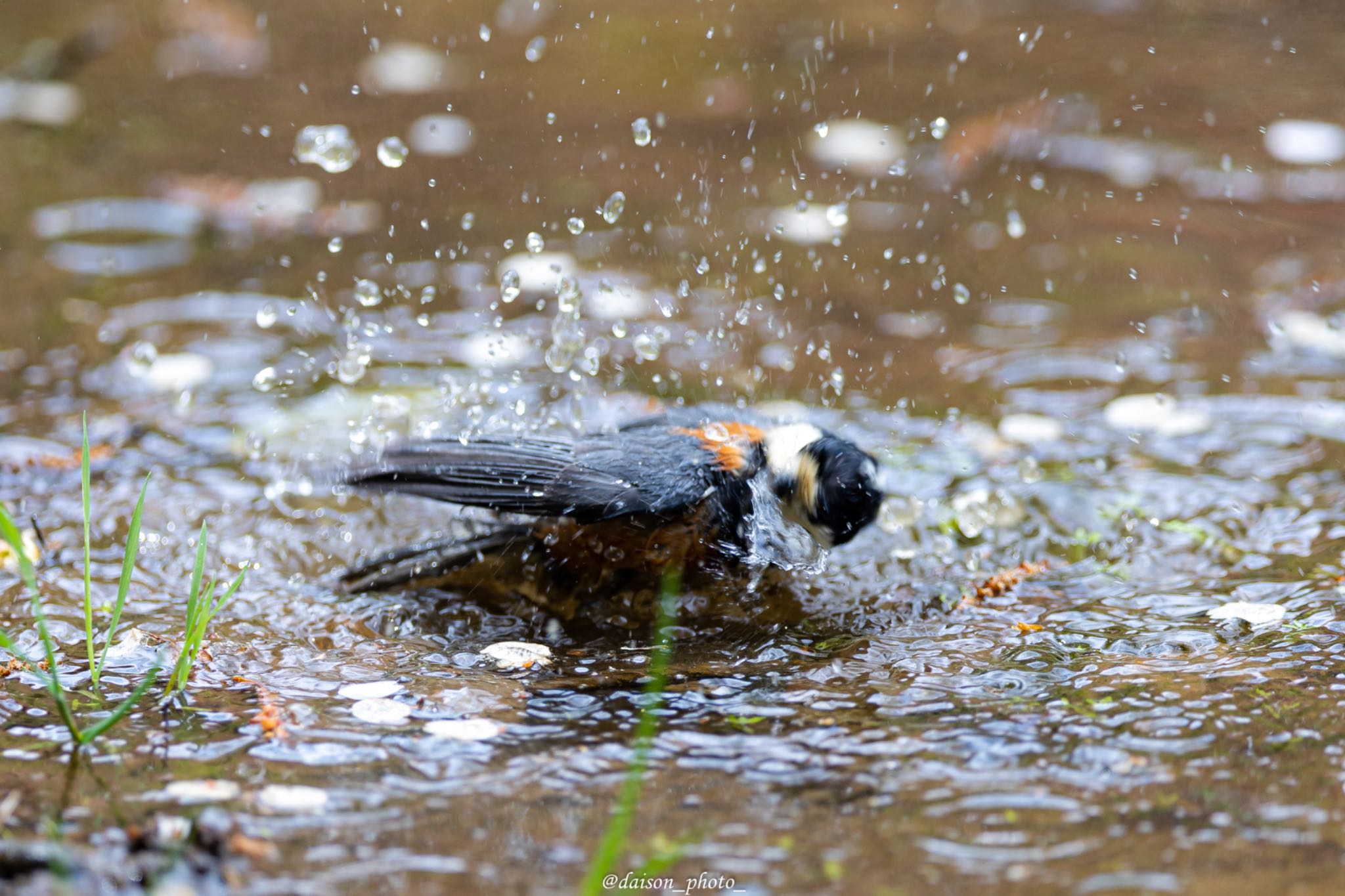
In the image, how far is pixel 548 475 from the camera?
3363mm

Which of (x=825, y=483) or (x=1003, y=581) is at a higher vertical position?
(x=825, y=483)

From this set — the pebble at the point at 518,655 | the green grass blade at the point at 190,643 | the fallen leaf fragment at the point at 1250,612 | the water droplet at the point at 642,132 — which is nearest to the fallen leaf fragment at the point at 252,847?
the green grass blade at the point at 190,643

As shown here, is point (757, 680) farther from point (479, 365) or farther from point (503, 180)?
point (503, 180)

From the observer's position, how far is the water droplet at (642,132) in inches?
254

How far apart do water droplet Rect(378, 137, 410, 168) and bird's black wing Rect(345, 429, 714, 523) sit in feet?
9.38

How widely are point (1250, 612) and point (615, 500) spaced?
1.73 meters

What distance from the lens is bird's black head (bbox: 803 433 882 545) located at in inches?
129

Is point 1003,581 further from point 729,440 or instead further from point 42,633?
point 42,633

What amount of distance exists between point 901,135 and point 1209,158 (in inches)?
65.9

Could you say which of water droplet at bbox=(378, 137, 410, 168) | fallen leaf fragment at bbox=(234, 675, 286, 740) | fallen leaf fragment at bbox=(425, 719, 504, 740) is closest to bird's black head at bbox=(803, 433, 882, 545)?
fallen leaf fragment at bbox=(425, 719, 504, 740)

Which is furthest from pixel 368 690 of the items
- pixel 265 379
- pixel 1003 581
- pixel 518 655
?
pixel 265 379

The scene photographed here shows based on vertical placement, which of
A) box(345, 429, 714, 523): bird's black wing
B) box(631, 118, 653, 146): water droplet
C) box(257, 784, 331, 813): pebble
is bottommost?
box(257, 784, 331, 813): pebble

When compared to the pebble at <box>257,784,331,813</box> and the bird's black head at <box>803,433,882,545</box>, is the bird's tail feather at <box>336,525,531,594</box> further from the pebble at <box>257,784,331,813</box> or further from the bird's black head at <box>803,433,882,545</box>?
the pebble at <box>257,784,331,813</box>

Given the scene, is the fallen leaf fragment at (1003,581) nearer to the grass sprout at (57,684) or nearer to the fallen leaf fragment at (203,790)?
the fallen leaf fragment at (203,790)
